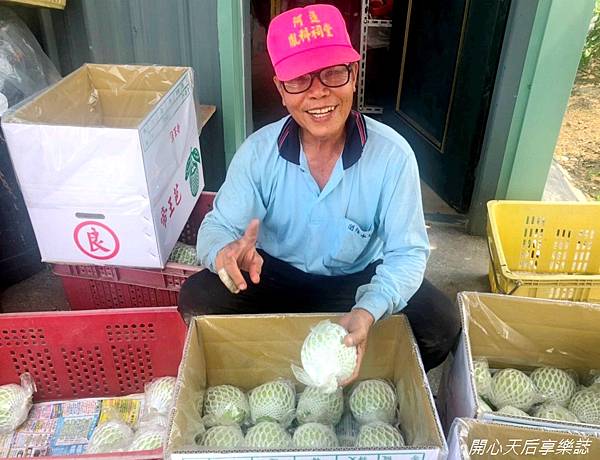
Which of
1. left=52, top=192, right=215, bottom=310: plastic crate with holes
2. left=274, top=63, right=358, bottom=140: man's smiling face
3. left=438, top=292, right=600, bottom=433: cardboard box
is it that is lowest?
left=52, top=192, right=215, bottom=310: plastic crate with holes

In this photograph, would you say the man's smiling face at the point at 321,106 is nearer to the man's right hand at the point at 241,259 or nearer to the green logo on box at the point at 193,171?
the man's right hand at the point at 241,259

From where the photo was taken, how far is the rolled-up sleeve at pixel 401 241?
5.20ft

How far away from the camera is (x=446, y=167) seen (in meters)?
3.33

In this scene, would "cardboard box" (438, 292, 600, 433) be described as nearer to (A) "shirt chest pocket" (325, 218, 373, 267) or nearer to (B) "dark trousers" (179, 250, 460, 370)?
(B) "dark trousers" (179, 250, 460, 370)

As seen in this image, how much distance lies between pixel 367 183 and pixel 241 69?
144 cm

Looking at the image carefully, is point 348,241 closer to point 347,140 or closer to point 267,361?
point 347,140

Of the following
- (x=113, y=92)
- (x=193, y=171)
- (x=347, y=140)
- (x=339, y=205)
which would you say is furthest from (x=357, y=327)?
(x=113, y=92)

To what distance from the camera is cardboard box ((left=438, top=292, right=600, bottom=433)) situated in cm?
168

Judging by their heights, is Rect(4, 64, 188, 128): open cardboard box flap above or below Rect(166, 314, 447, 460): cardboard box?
above

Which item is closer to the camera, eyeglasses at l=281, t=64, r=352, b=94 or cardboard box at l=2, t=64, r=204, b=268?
eyeglasses at l=281, t=64, r=352, b=94

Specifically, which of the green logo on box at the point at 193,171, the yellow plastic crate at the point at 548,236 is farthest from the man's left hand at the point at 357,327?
the green logo on box at the point at 193,171

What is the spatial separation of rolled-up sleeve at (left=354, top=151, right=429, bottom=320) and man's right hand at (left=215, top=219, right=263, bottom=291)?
308mm

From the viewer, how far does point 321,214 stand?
5.74ft

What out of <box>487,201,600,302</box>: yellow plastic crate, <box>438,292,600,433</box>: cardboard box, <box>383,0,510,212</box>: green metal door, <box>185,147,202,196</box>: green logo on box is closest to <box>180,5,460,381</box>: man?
<box>438,292,600,433</box>: cardboard box
